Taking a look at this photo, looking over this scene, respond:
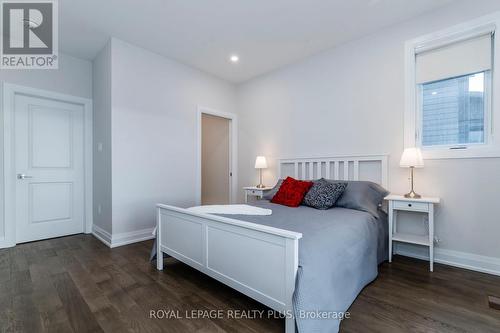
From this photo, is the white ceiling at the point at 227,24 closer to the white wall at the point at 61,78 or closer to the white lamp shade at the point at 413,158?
the white wall at the point at 61,78

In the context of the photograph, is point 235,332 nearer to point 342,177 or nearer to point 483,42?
point 342,177

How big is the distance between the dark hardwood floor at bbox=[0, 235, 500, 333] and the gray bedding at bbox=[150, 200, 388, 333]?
0.61ft

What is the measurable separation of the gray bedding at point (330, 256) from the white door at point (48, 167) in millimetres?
3068

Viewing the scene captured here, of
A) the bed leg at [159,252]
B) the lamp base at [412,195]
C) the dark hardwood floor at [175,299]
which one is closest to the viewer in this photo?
the dark hardwood floor at [175,299]

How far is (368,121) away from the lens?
9.93ft

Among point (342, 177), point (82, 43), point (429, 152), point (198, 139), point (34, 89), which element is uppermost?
point (82, 43)

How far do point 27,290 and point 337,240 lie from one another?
2550mm

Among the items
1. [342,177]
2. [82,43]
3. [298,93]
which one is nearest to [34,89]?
[82,43]

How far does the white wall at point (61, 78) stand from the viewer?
3023 millimetres

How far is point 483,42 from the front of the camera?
2.33 metres

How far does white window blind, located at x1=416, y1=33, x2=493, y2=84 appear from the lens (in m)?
2.33

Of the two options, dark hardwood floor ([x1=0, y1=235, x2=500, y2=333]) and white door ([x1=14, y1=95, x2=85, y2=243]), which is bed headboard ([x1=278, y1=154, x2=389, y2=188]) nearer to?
dark hardwood floor ([x1=0, y1=235, x2=500, y2=333])

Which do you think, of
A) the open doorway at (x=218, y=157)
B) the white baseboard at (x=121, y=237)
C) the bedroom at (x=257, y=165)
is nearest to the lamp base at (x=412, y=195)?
the bedroom at (x=257, y=165)

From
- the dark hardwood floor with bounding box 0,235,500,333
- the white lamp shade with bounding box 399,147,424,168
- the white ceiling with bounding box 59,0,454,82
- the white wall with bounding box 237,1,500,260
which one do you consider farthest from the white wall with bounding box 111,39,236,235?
the white lamp shade with bounding box 399,147,424,168
